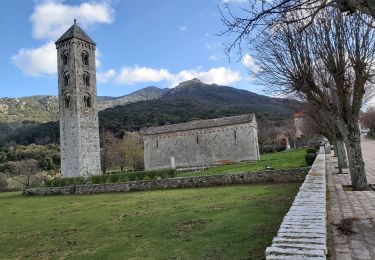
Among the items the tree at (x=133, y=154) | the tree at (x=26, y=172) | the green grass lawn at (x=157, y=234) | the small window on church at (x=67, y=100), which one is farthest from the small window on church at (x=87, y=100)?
the green grass lawn at (x=157, y=234)

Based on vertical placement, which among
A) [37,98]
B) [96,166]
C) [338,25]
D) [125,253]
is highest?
[37,98]

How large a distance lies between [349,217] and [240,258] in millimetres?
2902

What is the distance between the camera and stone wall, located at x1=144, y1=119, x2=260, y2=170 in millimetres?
42438

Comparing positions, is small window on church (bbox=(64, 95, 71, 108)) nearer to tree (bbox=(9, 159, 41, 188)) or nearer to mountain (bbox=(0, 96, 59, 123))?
tree (bbox=(9, 159, 41, 188))

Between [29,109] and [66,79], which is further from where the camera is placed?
[29,109]

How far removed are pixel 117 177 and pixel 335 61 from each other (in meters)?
23.0

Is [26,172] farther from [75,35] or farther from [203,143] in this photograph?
[203,143]

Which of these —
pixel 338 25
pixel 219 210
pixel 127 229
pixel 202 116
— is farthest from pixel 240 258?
pixel 202 116

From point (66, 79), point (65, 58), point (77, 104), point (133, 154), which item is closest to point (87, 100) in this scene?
point (77, 104)

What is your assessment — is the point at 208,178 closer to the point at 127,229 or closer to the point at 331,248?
the point at 127,229

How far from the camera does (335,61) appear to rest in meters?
11.0

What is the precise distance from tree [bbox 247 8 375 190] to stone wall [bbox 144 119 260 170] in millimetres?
29882

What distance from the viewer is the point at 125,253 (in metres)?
7.59

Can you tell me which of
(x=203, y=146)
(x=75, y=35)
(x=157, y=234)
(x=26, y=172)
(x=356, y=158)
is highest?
(x=75, y=35)
